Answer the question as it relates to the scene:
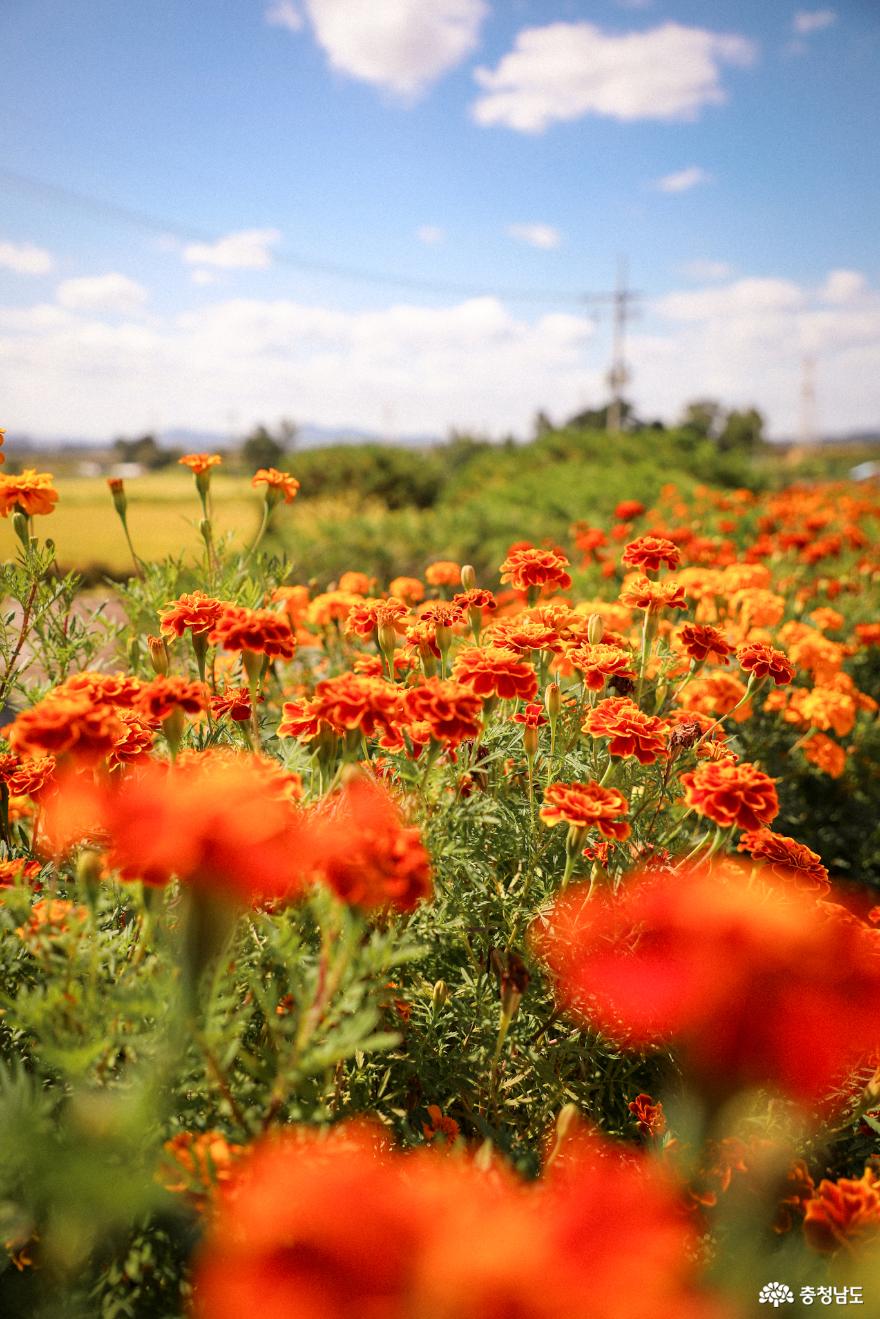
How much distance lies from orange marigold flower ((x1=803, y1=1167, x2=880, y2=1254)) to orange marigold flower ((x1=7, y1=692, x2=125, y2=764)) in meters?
1.06

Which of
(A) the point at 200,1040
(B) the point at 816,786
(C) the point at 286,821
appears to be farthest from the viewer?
(B) the point at 816,786

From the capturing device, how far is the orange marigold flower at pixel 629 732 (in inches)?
49.4

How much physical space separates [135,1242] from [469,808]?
69 centimetres

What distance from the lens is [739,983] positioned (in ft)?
2.90

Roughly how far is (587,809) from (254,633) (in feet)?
1.86

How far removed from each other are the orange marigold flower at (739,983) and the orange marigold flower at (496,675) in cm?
38

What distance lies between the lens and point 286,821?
86 cm

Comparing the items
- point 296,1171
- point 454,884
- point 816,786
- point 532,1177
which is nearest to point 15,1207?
point 296,1171

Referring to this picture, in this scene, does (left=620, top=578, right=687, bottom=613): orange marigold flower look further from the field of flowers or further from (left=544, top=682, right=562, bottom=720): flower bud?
(left=544, top=682, right=562, bottom=720): flower bud

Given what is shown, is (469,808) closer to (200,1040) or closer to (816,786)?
(200,1040)

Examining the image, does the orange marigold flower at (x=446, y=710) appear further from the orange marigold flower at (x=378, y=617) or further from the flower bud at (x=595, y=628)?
the flower bud at (x=595, y=628)

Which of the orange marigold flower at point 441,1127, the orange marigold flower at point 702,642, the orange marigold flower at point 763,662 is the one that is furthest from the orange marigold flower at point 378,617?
the orange marigold flower at point 441,1127

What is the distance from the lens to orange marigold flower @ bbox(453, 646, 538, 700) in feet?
3.95

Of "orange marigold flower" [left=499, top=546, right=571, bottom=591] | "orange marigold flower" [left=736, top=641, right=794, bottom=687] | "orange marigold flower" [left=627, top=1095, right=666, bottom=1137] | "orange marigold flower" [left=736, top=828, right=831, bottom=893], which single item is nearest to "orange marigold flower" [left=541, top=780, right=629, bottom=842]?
"orange marigold flower" [left=736, top=828, right=831, bottom=893]
